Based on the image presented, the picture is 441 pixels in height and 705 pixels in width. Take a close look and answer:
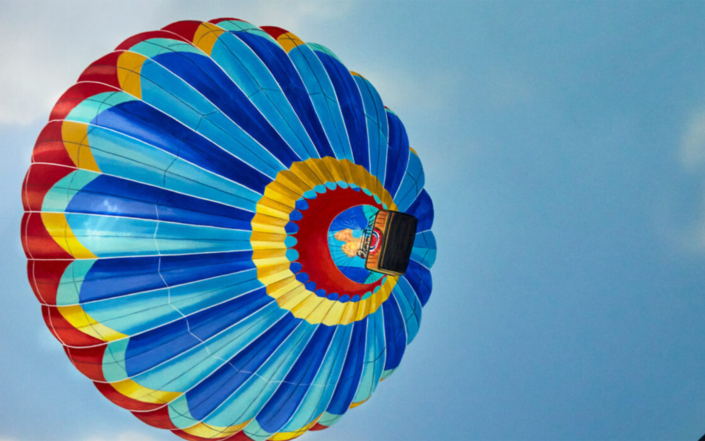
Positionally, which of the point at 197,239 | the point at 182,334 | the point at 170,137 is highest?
the point at 170,137

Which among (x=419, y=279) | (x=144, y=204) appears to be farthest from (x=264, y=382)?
(x=419, y=279)

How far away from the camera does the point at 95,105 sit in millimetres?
6648

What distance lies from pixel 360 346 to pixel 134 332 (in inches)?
141

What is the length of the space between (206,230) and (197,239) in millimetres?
178

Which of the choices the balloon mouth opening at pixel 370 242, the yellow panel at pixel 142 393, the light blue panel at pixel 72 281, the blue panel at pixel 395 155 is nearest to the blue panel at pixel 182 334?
the yellow panel at pixel 142 393

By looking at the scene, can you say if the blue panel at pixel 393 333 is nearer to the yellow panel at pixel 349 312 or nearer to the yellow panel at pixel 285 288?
the yellow panel at pixel 349 312

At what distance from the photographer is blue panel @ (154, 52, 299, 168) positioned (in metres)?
6.74

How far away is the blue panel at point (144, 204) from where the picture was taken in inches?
250

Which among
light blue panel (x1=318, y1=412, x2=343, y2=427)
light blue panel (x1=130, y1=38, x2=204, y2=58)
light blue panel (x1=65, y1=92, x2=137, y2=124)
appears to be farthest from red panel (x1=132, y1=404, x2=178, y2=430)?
light blue panel (x1=130, y1=38, x2=204, y2=58)

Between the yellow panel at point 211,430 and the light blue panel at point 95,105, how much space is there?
5.05m

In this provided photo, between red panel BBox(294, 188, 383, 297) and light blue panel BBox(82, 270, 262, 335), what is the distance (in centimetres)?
86

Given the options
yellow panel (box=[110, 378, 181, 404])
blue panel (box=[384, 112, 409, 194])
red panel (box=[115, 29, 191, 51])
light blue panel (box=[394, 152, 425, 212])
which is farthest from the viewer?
light blue panel (box=[394, 152, 425, 212])

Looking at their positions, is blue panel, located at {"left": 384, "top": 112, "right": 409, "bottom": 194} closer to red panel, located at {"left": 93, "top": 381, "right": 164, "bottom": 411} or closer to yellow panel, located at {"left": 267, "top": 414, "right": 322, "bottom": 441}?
yellow panel, located at {"left": 267, "top": 414, "right": 322, "bottom": 441}

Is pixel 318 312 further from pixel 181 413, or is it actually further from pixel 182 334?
pixel 181 413
